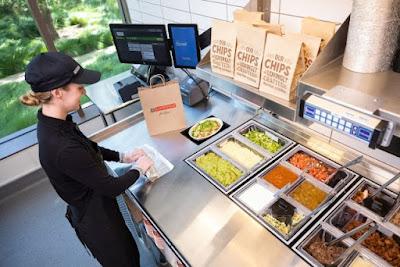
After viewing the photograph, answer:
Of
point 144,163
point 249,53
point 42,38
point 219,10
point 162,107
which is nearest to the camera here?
point 249,53

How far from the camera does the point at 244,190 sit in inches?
50.0

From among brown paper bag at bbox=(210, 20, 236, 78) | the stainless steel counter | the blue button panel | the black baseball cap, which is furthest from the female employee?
the blue button panel

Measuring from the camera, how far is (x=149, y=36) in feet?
5.98

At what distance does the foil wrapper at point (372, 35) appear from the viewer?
0.79 m

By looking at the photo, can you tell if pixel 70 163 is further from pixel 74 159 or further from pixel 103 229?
pixel 103 229

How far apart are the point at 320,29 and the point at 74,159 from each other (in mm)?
1077

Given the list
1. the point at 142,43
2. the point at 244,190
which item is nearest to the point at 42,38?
the point at 142,43

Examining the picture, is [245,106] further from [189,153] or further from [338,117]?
[338,117]

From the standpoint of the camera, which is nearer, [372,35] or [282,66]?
[372,35]

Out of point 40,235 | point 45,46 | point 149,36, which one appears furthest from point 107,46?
point 40,235

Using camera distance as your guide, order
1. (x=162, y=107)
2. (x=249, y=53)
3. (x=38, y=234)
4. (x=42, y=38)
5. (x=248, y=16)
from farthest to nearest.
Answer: (x=42, y=38), (x=38, y=234), (x=162, y=107), (x=248, y=16), (x=249, y=53)

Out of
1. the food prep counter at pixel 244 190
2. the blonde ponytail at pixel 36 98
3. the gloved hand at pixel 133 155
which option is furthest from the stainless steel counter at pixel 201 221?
the blonde ponytail at pixel 36 98

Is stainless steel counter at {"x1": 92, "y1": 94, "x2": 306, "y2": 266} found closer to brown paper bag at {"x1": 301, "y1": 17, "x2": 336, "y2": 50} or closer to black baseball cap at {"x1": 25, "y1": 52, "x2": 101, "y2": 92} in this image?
black baseball cap at {"x1": 25, "y1": 52, "x2": 101, "y2": 92}

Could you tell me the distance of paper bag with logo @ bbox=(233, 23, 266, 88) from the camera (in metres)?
1.06
